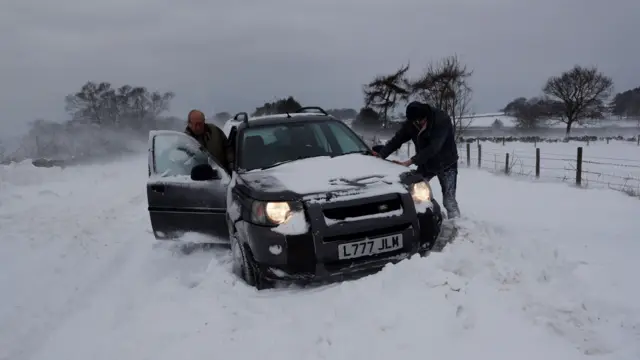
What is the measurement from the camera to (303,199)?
352cm

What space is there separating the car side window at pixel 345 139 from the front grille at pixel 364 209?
148cm

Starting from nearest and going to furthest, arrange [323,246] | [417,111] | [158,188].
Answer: [323,246] → [158,188] → [417,111]

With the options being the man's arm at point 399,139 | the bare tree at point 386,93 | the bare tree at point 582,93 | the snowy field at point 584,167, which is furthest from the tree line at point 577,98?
the man's arm at point 399,139

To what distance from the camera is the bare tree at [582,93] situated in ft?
156

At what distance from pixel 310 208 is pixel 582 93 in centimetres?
5378

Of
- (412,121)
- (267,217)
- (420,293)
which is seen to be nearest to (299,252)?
(267,217)

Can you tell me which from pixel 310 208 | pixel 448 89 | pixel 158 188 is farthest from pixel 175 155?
pixel 448 89

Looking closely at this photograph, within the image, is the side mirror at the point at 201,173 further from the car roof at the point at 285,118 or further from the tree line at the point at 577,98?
the tree line at the point at 577,98

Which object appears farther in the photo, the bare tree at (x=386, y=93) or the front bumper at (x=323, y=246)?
the bare tree at (x=386, y=93)

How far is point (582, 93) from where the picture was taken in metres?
48.3

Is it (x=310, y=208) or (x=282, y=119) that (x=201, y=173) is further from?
(x=310, y=208)

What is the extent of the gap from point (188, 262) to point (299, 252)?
2354 millimetres

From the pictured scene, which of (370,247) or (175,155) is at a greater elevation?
(175,155)

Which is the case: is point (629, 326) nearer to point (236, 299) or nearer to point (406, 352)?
point (406, 352)
